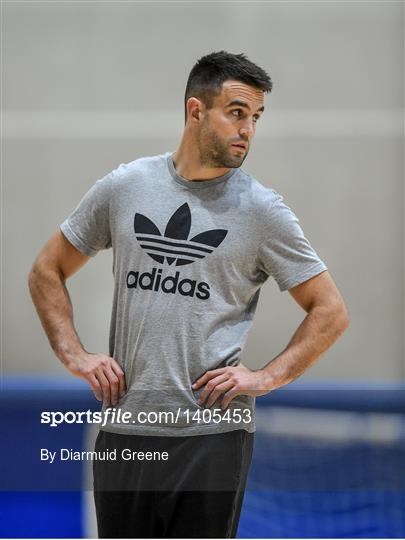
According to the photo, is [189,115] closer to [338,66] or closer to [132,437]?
[338,66]

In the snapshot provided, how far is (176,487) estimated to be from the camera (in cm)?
247

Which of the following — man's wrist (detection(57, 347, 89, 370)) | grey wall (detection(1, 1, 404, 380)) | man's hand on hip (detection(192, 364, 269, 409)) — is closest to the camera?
man's hand on hip (detection(192, 364, 269, 409))

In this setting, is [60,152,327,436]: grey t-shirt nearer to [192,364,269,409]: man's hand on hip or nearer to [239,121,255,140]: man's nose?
[192,364,269,409]: man's hand on hip

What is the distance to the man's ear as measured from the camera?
8.06ft

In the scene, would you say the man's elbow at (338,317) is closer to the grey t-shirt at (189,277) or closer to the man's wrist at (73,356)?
the grey t-shirt at (189,277)

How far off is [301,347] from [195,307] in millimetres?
318

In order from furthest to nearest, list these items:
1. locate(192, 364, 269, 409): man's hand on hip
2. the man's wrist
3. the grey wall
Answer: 1. the grey wall
2. the man's wrist
3. locate(192, 364, 269, 409): man's hand on hip

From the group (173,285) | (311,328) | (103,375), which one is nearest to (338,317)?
(311,328)

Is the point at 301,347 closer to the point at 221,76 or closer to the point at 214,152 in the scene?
the point at 214,152

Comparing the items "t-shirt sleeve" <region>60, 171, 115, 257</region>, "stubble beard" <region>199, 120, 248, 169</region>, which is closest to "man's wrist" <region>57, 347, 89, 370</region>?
"t-shirt sleeve" <region>60, 171, 115, 257</region>

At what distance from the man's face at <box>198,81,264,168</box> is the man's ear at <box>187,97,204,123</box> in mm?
32

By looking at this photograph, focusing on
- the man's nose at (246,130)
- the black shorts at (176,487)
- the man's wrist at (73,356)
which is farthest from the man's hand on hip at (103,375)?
the man's nose at (246,130)

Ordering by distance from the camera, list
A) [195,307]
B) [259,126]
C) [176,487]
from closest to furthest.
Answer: [195,307] < [176,487] < [259,126]

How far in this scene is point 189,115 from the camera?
98.0 inches
